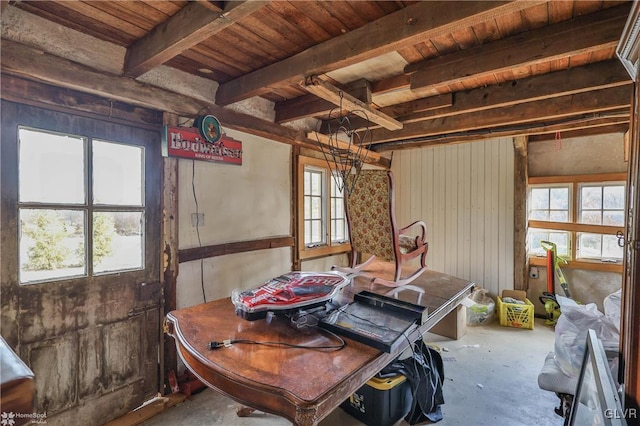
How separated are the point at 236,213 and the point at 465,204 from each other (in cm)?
359

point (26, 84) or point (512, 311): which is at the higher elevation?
point (26, 84)

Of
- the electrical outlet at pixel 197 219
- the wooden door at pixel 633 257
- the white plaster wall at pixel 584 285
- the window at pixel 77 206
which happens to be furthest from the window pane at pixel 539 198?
the window at pixel 77 206

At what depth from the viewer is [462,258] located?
4.81m

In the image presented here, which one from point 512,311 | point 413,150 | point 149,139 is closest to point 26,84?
point 149,139

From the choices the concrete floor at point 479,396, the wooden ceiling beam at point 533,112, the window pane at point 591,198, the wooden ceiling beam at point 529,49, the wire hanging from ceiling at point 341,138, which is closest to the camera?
the wooden ceiling beam at point 529,49

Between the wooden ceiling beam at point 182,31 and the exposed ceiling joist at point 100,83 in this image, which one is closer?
the wooden ceiling beam at point 182,31

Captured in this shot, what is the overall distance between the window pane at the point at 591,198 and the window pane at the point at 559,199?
0.17 metres

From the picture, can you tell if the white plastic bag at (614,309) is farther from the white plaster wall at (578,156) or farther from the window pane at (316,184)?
the window pane at (316,184)

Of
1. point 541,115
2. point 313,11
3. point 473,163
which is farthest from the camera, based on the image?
point 473,163

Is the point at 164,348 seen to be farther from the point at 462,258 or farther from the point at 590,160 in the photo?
the point at 590,160

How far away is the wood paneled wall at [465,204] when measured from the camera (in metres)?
4.46

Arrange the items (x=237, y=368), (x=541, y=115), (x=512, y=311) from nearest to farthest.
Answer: (x=237, y=368)
(x=541, y=115)
(x=512, y=311)

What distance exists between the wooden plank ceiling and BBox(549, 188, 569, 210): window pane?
150 centimetres

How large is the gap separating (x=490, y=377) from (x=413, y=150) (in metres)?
3.50
